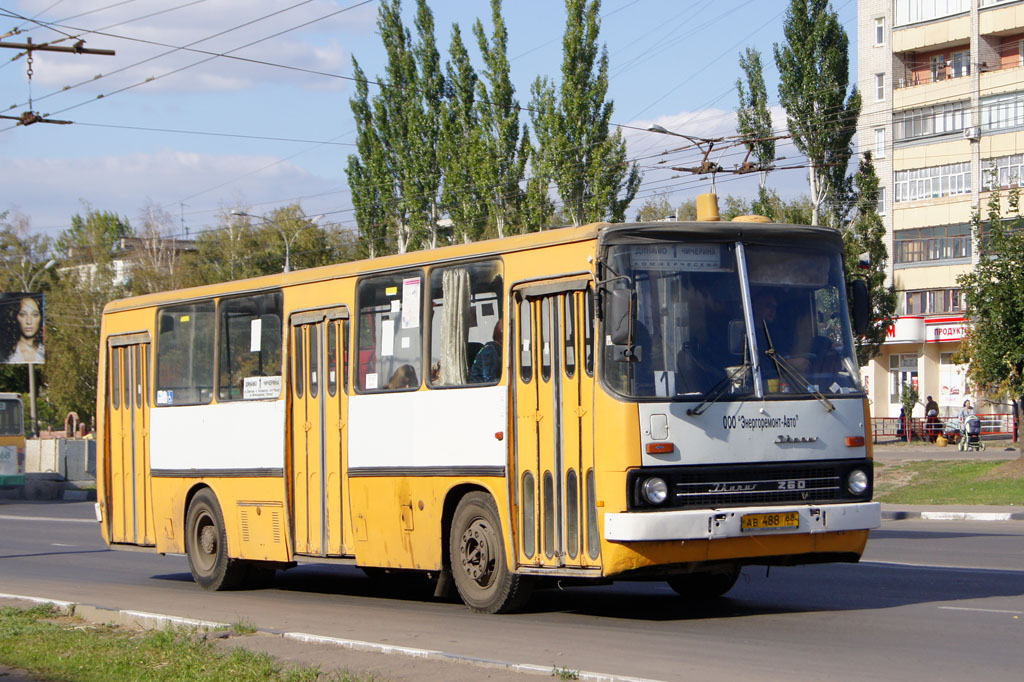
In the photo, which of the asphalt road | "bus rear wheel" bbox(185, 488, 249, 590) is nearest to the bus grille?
the asphalt road

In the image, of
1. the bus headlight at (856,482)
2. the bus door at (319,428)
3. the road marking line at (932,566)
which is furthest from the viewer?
the road marking line at (932,566)

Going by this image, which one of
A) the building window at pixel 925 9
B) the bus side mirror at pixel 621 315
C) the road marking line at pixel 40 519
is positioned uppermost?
the building window at pixel 925 9

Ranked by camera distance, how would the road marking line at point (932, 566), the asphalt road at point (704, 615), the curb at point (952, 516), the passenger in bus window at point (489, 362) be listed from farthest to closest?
the curb at point (952, 516), the road marking line at point (932, 566), the passenger in bus window at point (489, 362), the asphalt road at point (704, 615)

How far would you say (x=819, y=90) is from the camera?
49031 millimetres

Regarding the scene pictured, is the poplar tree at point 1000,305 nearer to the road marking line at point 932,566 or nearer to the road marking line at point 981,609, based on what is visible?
the road marking line at point 932,566

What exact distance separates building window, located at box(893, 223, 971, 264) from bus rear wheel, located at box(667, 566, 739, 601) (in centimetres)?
4780

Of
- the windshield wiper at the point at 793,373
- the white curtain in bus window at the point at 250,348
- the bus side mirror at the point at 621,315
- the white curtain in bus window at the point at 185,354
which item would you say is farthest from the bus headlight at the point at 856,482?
the white curtain in bus window at the point at 185,354

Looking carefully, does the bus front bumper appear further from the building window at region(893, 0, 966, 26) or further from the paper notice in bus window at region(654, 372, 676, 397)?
the building window at region(893, 0, 966, 26)

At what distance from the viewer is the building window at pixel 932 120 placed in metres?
57.1

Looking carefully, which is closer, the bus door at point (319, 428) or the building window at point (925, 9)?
the bus door at point (319, 428)

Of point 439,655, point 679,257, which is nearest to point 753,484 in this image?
point 679,257

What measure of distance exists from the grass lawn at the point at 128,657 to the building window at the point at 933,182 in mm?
51620

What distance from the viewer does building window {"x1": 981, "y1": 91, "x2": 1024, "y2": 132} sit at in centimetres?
5450

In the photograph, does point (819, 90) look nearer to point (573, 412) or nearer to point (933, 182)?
point (933, 182)
